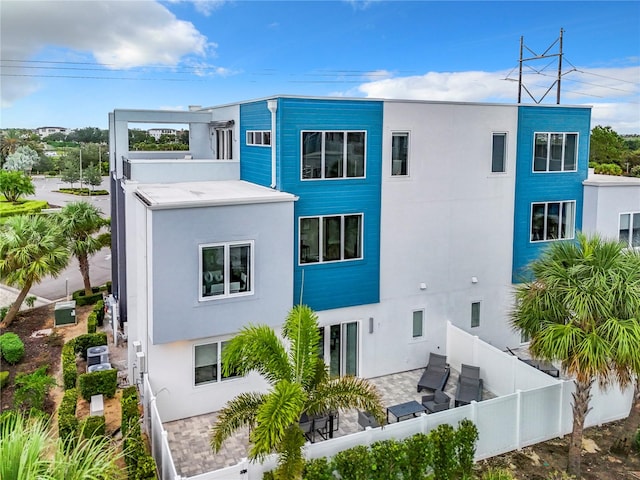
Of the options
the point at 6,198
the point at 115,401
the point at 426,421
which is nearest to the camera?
the point at 426,421

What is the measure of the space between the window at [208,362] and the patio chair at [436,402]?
5168 millimetres

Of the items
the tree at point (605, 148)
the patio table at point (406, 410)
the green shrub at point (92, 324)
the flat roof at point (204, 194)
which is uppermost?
the tree at point (605, 148)

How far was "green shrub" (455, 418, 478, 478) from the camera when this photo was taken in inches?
407

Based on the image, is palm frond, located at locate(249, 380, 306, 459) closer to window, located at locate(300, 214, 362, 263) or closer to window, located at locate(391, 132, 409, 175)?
window, located at locate(300, 214, 362, 263)

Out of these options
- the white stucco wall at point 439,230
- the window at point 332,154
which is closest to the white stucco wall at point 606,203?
the white stucco wall at point 439,230

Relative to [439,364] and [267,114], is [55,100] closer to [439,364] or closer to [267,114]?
[267,114]

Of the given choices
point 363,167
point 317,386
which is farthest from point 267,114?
point 317,386

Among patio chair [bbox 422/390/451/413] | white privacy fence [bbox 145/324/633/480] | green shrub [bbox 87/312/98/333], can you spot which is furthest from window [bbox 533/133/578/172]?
green shrub [bbox 87/312/98/333]

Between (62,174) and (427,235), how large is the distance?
60.7m

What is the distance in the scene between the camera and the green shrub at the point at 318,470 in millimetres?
9086

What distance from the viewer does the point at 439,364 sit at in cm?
1538

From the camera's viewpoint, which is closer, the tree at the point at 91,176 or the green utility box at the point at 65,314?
the green utility box at the point at 65,314

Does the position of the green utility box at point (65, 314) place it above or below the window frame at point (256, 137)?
below

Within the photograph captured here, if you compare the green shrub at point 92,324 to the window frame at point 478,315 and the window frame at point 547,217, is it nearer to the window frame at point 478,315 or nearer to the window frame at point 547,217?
the window frame at point 478,315
